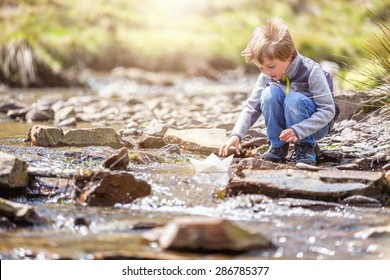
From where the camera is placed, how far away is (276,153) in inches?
159

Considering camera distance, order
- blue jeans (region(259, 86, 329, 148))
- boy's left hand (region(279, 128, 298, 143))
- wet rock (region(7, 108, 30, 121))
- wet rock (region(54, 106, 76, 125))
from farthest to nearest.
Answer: wet rock (region(7, 108, 30, 121))
wet rock (region(54, 106, 76, 125))
blue jeans (region(259, 86, 329, 148))
boy's left hand (region(279, 128, 298, 143))

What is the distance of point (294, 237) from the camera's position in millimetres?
2631

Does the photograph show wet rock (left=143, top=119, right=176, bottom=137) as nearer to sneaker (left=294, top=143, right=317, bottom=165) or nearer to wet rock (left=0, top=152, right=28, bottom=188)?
sneaker (left=294, top=143, right=317, bottom=165)

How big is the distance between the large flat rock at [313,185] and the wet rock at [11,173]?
95 centimetres

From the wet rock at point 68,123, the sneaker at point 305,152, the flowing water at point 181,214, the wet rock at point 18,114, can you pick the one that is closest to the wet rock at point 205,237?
the flowing water at point 181,214

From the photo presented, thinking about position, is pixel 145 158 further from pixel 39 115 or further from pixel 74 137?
pixel 39 115

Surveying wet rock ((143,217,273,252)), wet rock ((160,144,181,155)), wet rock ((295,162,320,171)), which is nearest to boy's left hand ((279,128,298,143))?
wet rock ((295,162,320,171))

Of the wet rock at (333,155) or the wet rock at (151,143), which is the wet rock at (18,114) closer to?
the wet rock at (151,143)

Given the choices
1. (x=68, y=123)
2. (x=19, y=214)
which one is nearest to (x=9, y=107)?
(x=68, y=123)

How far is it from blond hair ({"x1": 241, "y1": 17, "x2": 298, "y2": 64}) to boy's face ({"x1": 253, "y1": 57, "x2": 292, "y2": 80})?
0.02 meters

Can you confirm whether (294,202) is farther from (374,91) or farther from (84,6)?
(84,6)

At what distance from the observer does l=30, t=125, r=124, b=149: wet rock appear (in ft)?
14.5

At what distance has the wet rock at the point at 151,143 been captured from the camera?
4.52 meters
